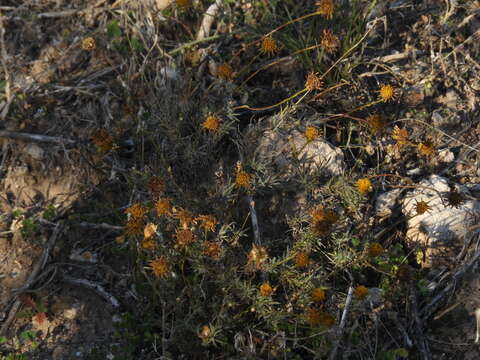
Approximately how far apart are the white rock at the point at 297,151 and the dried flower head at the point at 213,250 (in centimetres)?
90

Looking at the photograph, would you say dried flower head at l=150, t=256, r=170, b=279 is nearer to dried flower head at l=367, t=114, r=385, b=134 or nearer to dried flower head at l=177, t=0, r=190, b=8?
dried flower head at l=367, t=114, r=385, b=134

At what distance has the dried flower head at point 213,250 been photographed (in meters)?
2.82

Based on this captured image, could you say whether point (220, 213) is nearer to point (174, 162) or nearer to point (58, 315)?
point (174, 162)

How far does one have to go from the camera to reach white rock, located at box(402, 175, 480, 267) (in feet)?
10.9

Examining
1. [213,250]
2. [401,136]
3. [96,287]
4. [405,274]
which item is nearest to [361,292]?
[405,274]

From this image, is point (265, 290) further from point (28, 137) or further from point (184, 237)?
point (28, 137)

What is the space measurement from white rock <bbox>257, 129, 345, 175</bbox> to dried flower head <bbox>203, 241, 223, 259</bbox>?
2.96 ft

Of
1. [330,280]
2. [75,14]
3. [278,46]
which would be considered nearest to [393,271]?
[330,280]

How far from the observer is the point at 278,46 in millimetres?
4047

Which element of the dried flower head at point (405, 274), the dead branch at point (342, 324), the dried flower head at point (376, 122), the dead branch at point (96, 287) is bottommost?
the dead branch at point (96, 287)

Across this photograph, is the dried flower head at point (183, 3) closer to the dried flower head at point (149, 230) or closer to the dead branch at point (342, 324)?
the dried flower head at point (149, 230)

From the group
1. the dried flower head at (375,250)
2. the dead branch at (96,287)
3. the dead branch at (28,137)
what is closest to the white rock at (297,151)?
the dried flower head at (375,250)

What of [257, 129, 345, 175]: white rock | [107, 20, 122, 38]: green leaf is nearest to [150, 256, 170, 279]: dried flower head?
[257, 129, 345, 175]: white rock

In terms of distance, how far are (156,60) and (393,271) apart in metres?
2.47
